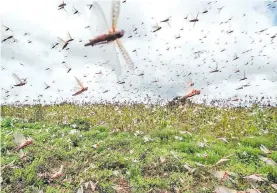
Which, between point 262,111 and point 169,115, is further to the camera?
point 169,115

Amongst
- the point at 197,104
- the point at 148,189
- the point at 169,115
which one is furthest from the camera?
the point at 197,104

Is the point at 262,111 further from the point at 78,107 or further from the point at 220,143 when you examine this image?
the point at 78,107

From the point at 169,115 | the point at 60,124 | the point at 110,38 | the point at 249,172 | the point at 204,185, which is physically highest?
the point at 110,38

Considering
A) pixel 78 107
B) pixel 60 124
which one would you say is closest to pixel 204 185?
pixel 60 124

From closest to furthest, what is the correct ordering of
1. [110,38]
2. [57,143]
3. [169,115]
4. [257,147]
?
[110,38] → [257,147] → [57,143] → [169,115]

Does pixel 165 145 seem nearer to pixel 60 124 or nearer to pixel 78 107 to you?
pixel 60 124

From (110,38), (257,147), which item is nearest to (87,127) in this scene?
(257,147)

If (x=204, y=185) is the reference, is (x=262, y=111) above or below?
below
